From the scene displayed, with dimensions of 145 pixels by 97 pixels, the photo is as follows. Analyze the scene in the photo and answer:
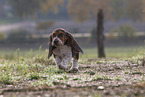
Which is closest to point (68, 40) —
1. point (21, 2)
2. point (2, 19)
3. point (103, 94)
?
point (103, 94)

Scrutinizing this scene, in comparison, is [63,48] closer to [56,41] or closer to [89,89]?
[56,41]

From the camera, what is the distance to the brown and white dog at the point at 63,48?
8.05m

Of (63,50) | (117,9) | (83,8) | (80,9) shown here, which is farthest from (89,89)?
(117,9)

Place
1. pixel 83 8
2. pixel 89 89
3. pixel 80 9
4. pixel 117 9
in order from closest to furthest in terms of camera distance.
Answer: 1. pixel 89 89
2. pixel 80 9
3. pixel 83 8
4. pixel 117 9

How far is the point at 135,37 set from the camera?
39469mm

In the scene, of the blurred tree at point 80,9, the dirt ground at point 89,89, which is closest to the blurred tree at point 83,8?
the blurred tree at point 80,9

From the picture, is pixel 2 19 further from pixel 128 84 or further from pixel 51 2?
pixel 128 84

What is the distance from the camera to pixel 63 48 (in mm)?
8266

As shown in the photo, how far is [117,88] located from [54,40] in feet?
9.12

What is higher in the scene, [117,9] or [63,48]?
[117,9]

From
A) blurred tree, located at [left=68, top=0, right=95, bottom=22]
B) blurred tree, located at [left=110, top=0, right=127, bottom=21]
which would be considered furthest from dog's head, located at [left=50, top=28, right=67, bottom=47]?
blurred tree, located at [left=110, top=0, right=127, bottom=21]

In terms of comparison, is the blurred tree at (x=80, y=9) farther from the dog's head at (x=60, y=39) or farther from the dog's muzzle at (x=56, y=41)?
the dog's muzzle at (x=56, y=41)

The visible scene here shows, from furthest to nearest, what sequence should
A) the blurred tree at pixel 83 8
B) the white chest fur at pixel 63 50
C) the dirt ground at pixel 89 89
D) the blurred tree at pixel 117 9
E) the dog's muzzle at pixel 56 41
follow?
the blurred tree at pixel 117 9
the blurred tree at pixel 83 8
the white chest fur at pixel 63 50
the dog's muzzle at pixel 56 41
the dirt ground at pixel 89 89

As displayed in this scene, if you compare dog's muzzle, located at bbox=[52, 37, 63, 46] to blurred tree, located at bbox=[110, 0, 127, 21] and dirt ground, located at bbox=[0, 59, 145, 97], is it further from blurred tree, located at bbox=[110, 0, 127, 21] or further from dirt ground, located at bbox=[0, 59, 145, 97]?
blurred tree, located at bbox=[110, 0, 127, 21]
